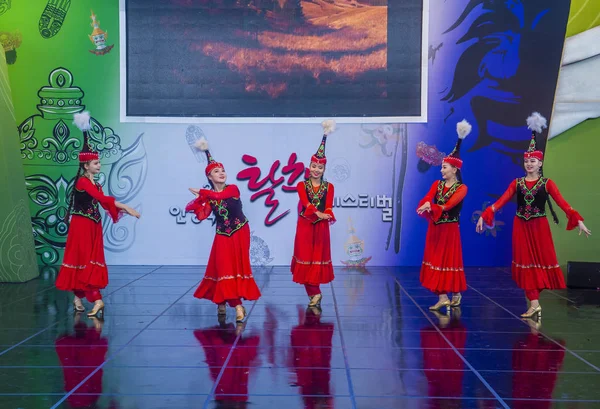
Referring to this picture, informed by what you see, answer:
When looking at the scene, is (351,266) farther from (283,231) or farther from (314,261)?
(314,261)

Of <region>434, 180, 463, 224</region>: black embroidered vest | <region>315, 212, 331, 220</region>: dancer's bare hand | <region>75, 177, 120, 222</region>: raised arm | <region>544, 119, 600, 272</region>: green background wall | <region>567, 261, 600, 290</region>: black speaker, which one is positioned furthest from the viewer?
<region>544, 119, 600, 272</region>: green background wall

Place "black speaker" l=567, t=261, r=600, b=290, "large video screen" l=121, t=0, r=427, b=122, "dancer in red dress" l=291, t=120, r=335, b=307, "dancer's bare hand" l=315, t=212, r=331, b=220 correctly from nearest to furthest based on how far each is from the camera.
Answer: "dancer's bare hand" l=315, t=212, r=331, b=220 → "dancer in red dress" l=291, t=120, r=335, b=307 → "black speaker" l=567, t=261, r=600, b=290 → "large video screen" l=121, t=0, r=427, b=122

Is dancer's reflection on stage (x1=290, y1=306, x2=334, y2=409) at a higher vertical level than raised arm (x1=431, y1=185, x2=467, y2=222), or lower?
lower

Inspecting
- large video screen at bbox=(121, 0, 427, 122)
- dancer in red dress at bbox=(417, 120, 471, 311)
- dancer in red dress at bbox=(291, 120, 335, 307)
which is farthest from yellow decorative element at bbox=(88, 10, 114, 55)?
dancer in red dress at bbox=(417, 120, 471, 311)

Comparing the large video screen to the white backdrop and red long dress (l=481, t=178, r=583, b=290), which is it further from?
red long dress (l=481, t=178, r=583, b=290)

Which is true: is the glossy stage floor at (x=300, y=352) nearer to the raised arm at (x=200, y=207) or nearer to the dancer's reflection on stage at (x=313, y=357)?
the dancer's reflection on stage at (x=313, y=357)

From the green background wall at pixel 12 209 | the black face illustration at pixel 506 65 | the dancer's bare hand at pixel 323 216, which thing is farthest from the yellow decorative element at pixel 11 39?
the black face illustration at pixel 506 65

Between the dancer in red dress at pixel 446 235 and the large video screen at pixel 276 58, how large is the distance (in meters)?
3.06

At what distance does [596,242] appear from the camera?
7.67 meters

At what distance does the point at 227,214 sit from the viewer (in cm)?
527

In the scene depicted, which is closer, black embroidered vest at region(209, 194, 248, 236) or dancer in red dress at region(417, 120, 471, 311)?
black embroidered vest at region(209, 194, 248, 236)

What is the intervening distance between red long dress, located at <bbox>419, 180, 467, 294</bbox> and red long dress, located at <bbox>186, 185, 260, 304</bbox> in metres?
1.54

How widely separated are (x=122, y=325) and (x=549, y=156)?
5.10 m

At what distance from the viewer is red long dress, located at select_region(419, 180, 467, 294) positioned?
5777mm
